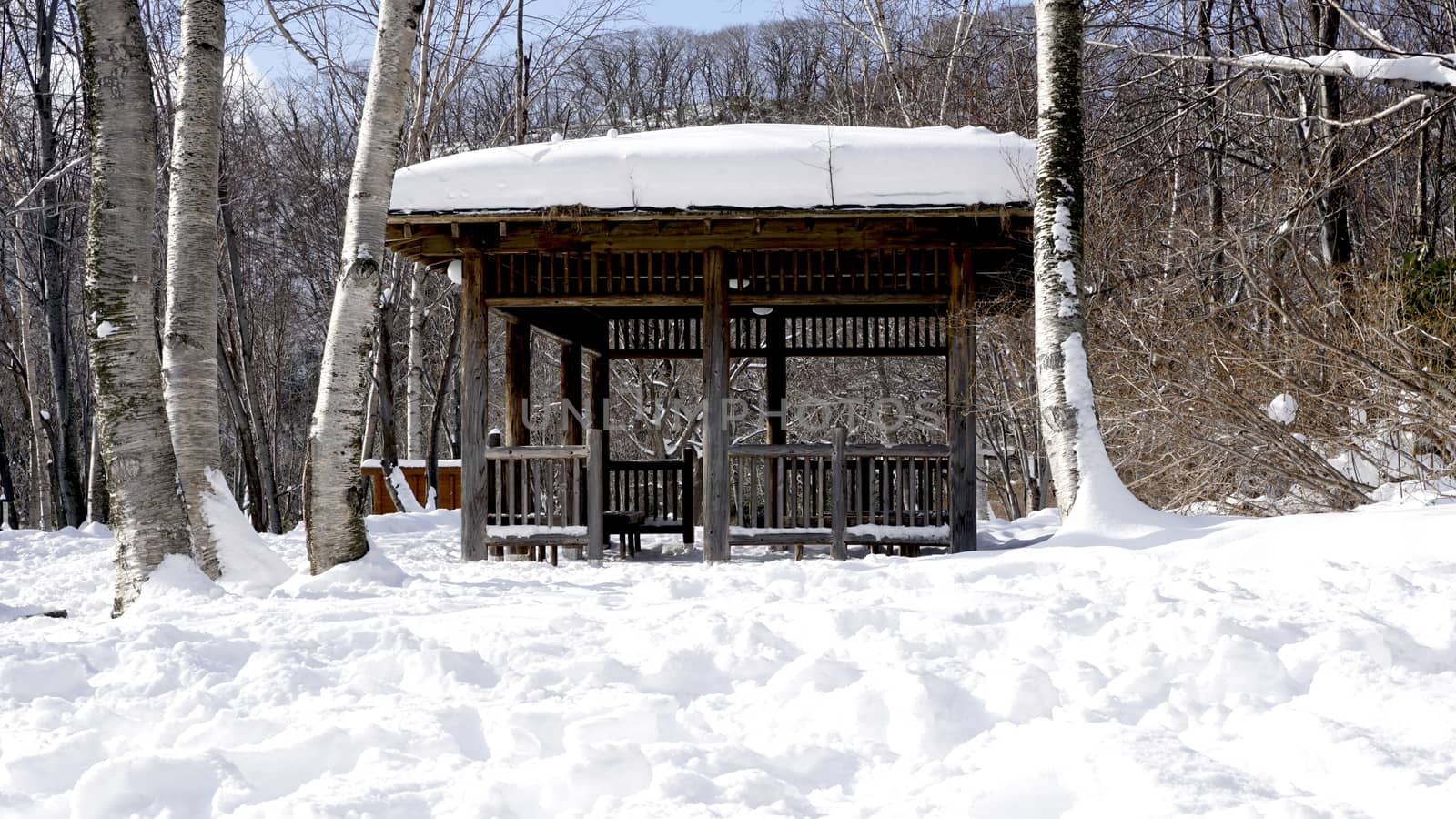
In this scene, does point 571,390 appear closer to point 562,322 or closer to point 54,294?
point 562,322

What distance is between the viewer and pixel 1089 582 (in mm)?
5258

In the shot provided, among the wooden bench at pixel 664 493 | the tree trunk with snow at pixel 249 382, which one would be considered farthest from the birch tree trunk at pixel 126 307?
the tree trunk with snow at pixel 249 382

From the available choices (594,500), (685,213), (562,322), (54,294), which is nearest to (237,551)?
(594,500)

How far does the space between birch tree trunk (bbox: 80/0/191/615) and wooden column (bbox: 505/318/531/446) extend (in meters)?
4.05

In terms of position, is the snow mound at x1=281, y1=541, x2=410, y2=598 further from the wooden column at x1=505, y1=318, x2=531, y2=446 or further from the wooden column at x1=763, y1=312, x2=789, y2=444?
the wooden column at x1=763, y1=312, x2=789, y2=444

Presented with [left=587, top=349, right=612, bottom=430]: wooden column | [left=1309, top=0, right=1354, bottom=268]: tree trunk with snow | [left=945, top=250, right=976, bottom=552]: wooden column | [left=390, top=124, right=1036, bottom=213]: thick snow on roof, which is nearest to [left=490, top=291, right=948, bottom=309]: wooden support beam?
[left=945, top=250, right=976, bottom=552]: wooden column

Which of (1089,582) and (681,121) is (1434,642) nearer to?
(1089,582)

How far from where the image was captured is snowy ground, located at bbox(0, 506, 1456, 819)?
9.72ft

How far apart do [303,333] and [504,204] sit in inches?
967

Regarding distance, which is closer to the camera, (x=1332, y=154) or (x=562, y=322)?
(x=562, y=322)

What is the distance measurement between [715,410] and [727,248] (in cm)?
134

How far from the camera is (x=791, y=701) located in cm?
369

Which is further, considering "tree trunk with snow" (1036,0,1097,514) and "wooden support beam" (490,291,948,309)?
"wooden support beam" (490,291,948,309)

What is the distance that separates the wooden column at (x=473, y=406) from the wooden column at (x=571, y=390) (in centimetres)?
244
